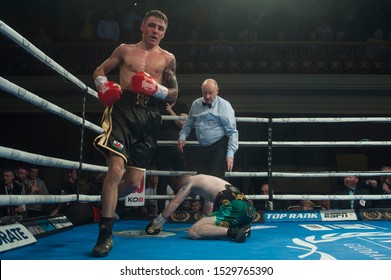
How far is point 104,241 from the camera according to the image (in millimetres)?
1791

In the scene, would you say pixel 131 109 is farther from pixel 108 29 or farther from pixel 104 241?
pixel 108 29

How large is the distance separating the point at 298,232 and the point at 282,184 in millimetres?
6273

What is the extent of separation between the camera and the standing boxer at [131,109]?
197cm

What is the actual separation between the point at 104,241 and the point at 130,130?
0.60 metres

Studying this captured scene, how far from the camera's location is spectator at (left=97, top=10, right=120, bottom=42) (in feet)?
28.7

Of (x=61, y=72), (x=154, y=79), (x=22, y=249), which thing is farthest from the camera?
(x=61, y=72)

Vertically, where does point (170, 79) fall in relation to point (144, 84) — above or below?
above

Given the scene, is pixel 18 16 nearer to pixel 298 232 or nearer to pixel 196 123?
pixel 196 123

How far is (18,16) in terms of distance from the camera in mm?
10453

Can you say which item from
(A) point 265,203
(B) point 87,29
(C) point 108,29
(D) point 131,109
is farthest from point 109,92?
(B) point 87,29

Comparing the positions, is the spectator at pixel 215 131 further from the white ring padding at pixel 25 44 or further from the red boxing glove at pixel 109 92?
the red boxing glove at pixel 109 92

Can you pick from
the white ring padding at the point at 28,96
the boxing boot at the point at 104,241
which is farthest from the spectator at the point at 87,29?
the boxing boot at the point at 104,241

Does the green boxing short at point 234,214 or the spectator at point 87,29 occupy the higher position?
the spectator at point 87,29

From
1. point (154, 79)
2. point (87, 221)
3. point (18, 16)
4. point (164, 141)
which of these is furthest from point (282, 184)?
point (18, 16)
